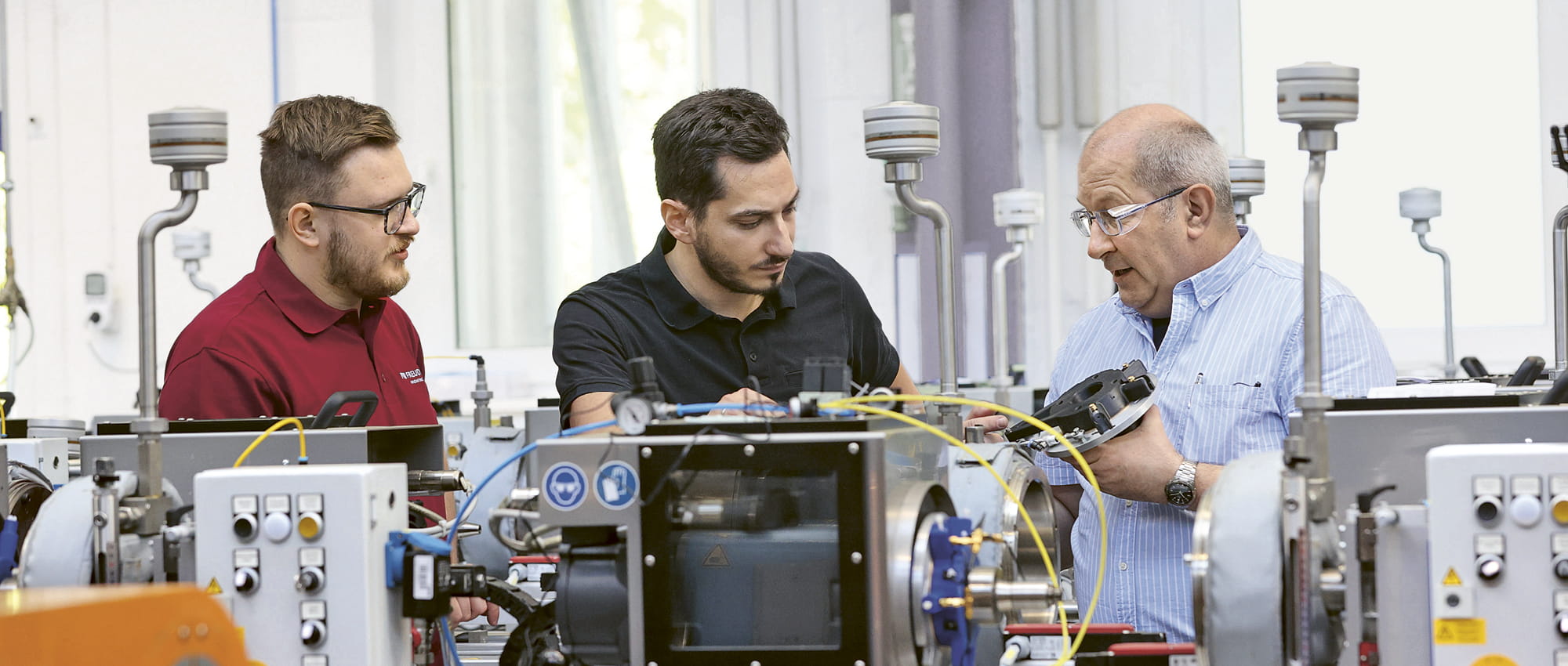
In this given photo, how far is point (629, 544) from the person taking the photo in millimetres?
1334

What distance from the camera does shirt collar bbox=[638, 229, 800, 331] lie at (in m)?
2.07

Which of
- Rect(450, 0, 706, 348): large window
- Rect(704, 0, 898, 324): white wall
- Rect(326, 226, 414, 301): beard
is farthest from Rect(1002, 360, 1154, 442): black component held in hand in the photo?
Rect(450, 0, 706, 348): large window

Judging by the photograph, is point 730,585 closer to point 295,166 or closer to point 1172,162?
point 1172,162

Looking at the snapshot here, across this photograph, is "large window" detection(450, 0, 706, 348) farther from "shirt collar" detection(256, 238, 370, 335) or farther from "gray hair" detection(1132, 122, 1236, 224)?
"gray hair" detection(1132, 122, 1236, 224)

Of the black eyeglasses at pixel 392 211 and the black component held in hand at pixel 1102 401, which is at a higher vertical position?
the black eyeglasses at pixel 392 211

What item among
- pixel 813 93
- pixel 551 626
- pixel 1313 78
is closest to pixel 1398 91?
pixel 813 93

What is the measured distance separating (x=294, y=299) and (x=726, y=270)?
0.66 metres

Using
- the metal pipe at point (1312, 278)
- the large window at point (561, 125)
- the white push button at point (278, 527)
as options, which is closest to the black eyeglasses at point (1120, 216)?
the metal pipe at point (1312, 278)

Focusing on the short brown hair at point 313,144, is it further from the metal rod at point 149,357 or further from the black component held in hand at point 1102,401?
the black component held in hand at point 1102,401

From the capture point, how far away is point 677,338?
2.06m

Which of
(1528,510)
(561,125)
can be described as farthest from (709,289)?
(561,125)

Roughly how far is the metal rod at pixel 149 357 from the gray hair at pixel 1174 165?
121cm

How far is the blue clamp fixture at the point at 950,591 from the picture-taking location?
1338mm

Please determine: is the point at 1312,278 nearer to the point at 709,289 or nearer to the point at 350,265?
the point at 709,289
